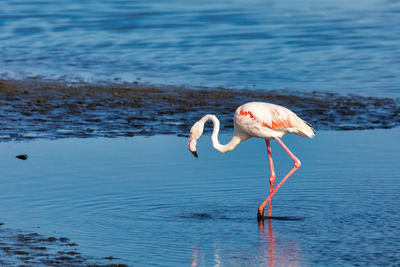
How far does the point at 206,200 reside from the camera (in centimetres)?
805

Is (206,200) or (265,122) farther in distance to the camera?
(265,122)

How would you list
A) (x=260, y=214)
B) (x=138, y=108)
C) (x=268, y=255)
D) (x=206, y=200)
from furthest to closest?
1. (x=138, y=108)
2. (x=206, y=200)
3. (x=260, y=214)
4. (x=268, y=255)

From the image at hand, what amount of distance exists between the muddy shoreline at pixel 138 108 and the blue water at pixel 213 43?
744mm

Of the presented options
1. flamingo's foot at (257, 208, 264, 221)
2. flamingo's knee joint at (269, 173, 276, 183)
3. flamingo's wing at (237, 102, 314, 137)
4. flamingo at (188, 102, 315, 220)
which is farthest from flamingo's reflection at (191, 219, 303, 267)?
flamingo's wing at (237, 102, 314, 137)

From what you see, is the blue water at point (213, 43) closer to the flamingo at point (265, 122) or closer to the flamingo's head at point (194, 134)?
the flamingo at point (265, 122)

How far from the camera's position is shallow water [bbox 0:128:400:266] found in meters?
6.50


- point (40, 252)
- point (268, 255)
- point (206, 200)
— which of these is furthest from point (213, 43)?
point (40, 252)

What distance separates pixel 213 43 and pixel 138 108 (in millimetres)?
5981

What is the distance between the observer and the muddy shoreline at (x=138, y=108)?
37.7 ft

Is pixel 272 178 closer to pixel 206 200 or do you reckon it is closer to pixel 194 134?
pixel 206 200

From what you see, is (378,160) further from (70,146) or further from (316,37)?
(316,37)

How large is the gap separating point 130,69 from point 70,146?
234 inches

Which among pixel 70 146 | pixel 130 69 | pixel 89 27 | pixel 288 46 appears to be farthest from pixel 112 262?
pixel 89 27

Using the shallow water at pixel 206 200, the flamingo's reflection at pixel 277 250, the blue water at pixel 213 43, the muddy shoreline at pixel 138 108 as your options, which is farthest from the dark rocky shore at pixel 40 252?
the blue water at pixel 213 43
